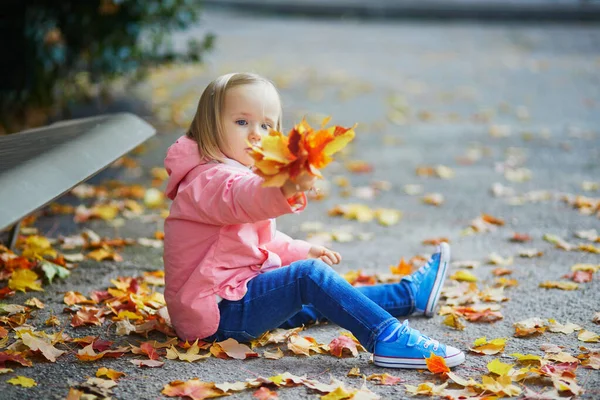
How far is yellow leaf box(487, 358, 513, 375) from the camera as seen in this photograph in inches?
110

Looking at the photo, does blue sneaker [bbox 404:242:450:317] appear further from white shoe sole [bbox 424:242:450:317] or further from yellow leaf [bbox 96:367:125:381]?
yellow leaf [bbox 96:367:125:381]

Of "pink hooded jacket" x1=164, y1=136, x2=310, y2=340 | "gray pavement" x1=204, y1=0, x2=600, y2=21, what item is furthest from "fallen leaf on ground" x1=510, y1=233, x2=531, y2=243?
"gray pavement" x1=204, y1=0, x2=600, y2=21

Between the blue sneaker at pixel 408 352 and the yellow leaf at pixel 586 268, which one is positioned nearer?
the blue sneaker at pixel 408 352

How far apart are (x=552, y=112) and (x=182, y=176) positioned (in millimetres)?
6195

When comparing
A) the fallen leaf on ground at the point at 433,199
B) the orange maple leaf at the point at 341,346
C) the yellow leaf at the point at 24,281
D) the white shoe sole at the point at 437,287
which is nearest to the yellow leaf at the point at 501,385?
the orange maple leaf at the point at 341,346

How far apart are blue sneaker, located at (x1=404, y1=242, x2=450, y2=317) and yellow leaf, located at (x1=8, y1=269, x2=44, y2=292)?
1690mm

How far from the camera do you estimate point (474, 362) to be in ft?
9.76

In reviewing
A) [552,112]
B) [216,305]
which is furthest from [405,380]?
[552,112]

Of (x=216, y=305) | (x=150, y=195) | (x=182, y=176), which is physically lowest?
(x=150, y=195)

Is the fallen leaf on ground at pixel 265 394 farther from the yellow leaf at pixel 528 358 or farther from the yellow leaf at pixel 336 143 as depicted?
the yellow leaf at pixel 528 358

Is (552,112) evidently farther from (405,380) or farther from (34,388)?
(34,388)

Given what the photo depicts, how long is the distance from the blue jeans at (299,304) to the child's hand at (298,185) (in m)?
0.47

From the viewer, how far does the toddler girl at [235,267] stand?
288cm

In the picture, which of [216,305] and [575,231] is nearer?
[216,305]
